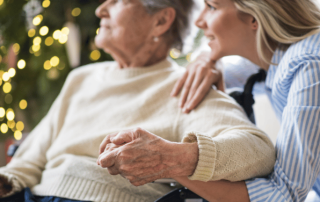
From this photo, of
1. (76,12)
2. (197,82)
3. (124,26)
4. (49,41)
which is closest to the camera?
(197,82)

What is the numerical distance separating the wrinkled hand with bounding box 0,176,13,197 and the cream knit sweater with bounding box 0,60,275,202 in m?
0.02

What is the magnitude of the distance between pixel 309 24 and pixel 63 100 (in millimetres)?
1058

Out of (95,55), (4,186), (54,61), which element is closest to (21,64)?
(54,61)

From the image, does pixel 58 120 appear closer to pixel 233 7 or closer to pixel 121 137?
pixel 121 137

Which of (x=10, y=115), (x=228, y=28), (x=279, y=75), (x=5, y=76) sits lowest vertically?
(x=10, y=115)

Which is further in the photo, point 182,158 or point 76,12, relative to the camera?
point 76,12

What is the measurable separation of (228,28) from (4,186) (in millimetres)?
1004

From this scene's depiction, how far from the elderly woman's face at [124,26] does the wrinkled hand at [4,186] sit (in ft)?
2.16

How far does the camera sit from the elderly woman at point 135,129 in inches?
24.4

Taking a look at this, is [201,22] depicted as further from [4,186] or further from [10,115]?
[10,115]

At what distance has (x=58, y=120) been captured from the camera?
122 cm

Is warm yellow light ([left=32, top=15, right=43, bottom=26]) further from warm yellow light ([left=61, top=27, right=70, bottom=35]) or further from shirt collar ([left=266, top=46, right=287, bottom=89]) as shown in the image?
shirt collar ([left=266, top=46, right=287, bottom=89])

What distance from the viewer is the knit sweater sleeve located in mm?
626

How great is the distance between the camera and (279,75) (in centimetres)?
83
